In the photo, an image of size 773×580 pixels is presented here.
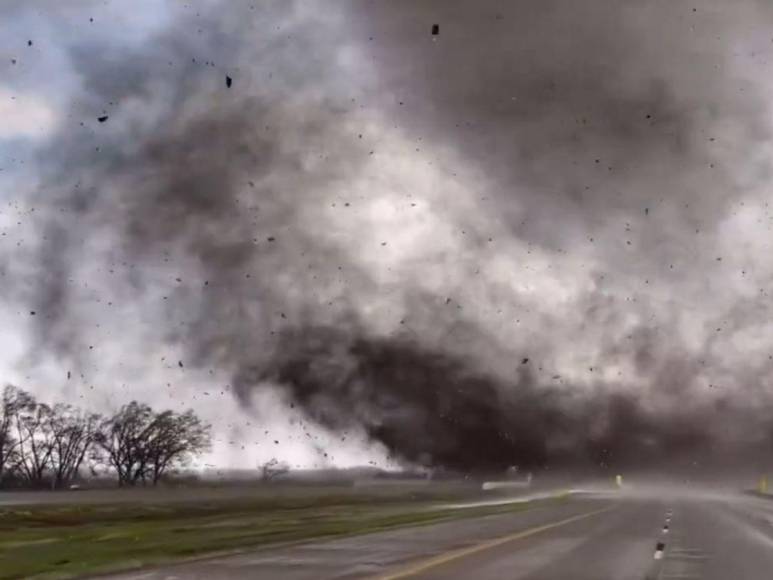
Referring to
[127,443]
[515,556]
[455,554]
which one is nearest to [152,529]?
[455,554]

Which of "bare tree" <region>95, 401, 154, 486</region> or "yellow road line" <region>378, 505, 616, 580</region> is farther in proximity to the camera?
"bare tree" <region>95, 401, 154, 486</region>

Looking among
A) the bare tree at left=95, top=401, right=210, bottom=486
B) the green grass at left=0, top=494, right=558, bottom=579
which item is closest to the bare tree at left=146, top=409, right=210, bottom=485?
the bare tree at left=95, top=401, right=210, bottom=486

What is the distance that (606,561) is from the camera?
24953 mm

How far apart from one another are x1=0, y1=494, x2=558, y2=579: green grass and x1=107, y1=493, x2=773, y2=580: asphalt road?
2230 millimetres

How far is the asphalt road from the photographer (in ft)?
69.5

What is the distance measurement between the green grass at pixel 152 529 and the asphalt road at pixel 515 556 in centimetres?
223

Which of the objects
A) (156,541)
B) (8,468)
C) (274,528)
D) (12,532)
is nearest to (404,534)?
(274,528)

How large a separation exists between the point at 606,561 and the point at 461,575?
5991 millimetres

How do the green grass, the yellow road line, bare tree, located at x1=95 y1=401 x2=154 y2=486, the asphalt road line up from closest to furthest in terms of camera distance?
the yellow road line < the asphalt road < the green grass < bare tree, located at x1=95 y1=401 x2=154 y2=486

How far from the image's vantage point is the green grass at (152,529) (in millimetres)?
24859

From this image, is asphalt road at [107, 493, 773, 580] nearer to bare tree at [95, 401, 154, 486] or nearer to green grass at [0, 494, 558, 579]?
green grass at [0, 494, 558, 579]

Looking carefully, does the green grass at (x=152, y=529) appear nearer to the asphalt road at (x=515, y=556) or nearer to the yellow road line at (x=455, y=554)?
the asphalt road at (x=515, y=556)

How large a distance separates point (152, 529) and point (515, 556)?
16.6 m

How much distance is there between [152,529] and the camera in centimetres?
3706
